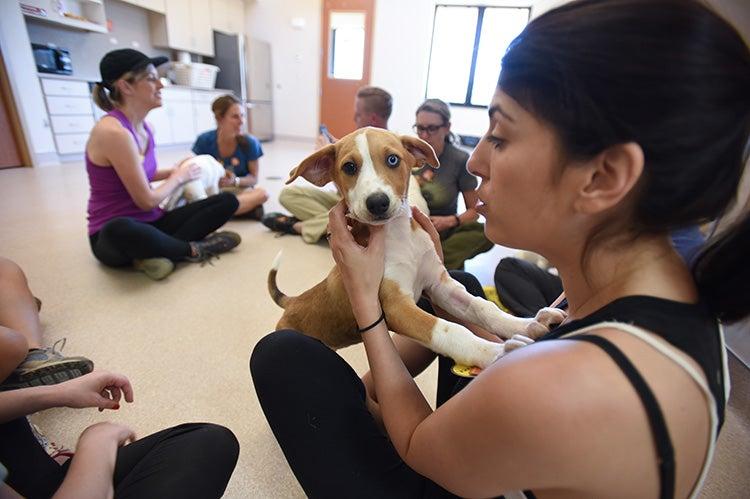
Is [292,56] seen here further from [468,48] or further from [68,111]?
[68,111]

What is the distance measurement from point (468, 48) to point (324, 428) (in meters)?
9.45

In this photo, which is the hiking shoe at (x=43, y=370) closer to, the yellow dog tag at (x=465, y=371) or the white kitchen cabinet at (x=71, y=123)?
the yellow dog tag at (x=465, y=371)

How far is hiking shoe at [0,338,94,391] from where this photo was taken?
1.35 metres

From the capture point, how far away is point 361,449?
2.72ft

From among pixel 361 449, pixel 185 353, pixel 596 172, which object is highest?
pixel 596 172

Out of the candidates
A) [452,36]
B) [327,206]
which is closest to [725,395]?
[327,206]

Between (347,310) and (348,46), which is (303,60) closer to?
(348,46)

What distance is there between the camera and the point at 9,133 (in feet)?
16.2

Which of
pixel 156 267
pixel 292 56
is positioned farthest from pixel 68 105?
pixel 292 56

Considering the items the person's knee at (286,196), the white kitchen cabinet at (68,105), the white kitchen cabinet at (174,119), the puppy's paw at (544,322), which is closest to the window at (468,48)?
the white kitchen cabinet at (174,119)

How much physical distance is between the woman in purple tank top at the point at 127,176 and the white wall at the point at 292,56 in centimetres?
786

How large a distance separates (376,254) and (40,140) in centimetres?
638

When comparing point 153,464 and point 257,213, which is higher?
point 153,464

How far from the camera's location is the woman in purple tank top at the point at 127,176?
230 centimetres
